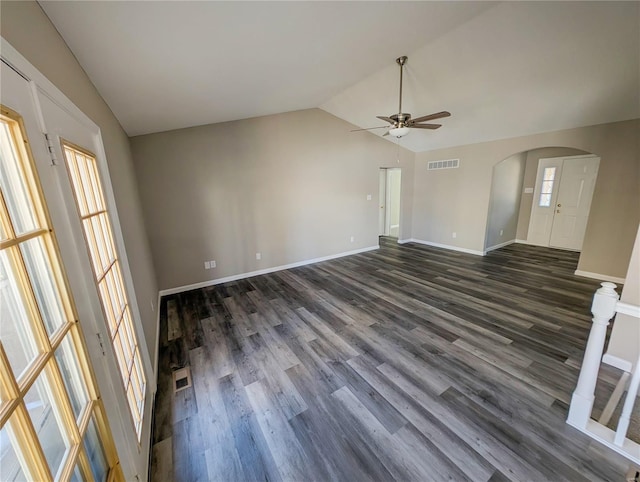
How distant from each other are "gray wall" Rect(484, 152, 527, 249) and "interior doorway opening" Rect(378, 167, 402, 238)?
223 centimetres

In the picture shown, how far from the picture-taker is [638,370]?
1.43m

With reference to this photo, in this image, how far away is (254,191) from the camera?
181 inches

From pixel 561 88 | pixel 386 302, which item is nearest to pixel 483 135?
pixel 561 88

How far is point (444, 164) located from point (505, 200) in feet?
5.68

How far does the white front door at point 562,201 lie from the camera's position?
18.1ft

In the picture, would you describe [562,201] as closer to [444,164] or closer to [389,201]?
[444,164]

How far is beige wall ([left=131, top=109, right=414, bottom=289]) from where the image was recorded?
3.99m

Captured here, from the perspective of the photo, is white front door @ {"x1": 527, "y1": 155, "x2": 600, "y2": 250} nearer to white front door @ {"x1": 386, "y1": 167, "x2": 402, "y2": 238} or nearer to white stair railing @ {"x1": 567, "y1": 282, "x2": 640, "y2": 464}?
white front door @ {"x1": 386, "y1": 167, "x2": 402, "y2": 238}

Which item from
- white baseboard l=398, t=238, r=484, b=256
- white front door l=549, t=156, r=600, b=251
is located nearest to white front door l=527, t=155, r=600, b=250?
white front door l=549, t=156, r=600, b=251

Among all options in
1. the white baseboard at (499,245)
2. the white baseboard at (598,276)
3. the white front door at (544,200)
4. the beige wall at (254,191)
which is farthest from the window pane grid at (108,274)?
the white front door at (544,200)

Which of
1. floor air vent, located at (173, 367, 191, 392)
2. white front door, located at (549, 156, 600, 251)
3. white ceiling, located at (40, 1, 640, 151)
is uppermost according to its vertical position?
white ceiling, located at (40, 1, 640, 151)

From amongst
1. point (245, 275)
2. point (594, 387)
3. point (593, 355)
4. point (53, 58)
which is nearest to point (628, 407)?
point (594, 387)

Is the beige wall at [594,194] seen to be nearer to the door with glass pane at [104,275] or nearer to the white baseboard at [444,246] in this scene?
the white baseboard at [444,246]

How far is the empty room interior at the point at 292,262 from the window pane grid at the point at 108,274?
26 mm
